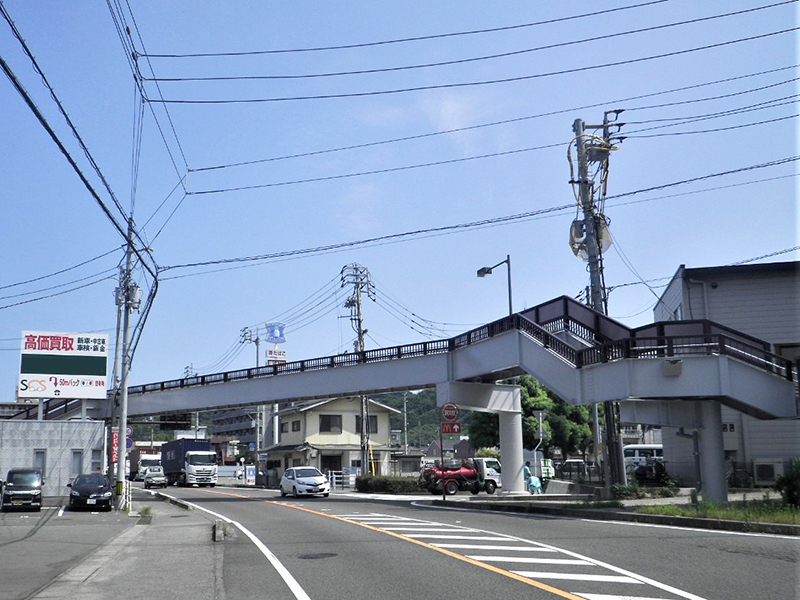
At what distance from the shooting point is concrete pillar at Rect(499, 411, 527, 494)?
33.9 metres

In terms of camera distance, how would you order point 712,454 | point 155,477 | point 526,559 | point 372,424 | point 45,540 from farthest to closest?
point 155,477 → point 372,424 → point 712,454 → point 45,540 → point 526,559

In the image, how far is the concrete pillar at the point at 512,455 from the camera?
3394 centimetres

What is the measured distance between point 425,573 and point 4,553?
999 centimetres

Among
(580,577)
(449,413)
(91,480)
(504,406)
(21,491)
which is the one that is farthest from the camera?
(504,406)

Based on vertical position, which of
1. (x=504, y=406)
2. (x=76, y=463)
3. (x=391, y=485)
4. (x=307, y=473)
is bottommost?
(x=391, y=485)

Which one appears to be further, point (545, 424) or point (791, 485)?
point (545, 424)

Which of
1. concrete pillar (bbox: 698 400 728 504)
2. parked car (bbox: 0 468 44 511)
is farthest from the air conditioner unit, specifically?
parked car (bbox: 0 468 44 511)

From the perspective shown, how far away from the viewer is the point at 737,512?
55.6ft

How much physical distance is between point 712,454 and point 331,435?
47.0 meters

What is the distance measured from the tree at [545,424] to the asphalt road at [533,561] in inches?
1759

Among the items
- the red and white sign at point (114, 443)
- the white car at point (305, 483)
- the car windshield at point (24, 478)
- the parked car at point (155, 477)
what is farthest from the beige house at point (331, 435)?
the car windshield at point (24, 478)

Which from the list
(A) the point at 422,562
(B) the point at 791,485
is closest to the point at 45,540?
(A) the point at 422,562

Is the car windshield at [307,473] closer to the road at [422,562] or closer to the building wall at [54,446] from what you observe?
the building wall at [54,446]

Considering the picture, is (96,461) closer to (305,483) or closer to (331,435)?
(305,483)
